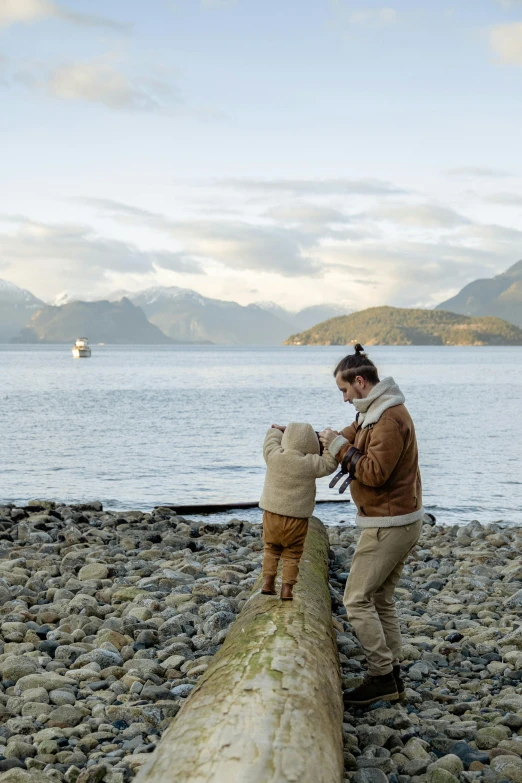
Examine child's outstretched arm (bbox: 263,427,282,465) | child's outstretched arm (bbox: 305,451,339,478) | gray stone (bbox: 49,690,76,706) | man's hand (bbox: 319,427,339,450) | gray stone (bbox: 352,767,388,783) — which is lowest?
gray stone (bbox: 49,690,76,706)

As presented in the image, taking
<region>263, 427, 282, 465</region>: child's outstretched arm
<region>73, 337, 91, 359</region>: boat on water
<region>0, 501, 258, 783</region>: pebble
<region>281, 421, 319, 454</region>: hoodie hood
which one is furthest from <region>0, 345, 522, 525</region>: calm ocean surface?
<region>73, 337, 91, 359</region>: boat on water

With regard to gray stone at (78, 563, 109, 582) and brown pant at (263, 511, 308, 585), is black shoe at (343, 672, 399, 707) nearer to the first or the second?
brown pant at (263, 511, 308, 585)

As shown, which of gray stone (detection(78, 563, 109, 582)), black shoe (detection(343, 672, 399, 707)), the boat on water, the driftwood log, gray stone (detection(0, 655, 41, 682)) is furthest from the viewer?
the boat on water

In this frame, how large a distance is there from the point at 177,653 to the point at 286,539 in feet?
5.36

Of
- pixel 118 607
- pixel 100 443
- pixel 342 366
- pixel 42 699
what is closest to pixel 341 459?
pixel 342 366

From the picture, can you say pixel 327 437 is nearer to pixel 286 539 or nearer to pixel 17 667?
pixel 286 539

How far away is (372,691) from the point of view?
5777 mm

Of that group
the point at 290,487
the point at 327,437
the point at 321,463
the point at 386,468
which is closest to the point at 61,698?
the point at 290,487

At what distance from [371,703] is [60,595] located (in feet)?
12.6

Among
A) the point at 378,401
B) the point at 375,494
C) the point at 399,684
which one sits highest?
the point at 378,401

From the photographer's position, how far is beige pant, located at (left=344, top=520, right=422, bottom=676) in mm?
5621

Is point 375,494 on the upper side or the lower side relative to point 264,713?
upper

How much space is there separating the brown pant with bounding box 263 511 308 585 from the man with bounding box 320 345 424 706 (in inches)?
17.4

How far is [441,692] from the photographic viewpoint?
632 cm
